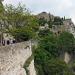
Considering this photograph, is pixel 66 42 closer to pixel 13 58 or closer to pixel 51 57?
pixel 51 57

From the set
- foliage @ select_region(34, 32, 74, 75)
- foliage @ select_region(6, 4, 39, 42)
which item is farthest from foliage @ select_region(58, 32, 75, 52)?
foliage @ select_region(6, 4, 39, 42)

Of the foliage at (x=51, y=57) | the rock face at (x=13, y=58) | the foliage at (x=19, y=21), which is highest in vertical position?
the foliage at (x=19, y=21)

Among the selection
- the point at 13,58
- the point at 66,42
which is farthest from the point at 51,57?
the point at 13,58

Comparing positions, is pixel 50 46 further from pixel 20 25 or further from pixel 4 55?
pixel 4 55

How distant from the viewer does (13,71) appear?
25.9 meters

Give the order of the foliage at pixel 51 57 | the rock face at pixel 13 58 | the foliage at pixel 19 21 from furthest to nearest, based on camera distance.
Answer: the foliage at pixel 51 57
the foliage at pixel 19 21
the rock face at pixel 13 58

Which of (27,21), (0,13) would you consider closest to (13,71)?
(0,13)

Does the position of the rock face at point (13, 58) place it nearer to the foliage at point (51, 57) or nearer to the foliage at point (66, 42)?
the foliage at point (51, 57)

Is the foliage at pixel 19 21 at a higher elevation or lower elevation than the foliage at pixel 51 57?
higher

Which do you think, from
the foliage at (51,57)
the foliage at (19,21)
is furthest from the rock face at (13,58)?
the foliage at (51,57)

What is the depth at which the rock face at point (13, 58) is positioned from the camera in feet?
77.4

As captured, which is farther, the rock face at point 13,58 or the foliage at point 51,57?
the foliage at point 51,57

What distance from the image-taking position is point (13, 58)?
25844 mm

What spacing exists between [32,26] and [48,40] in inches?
687
